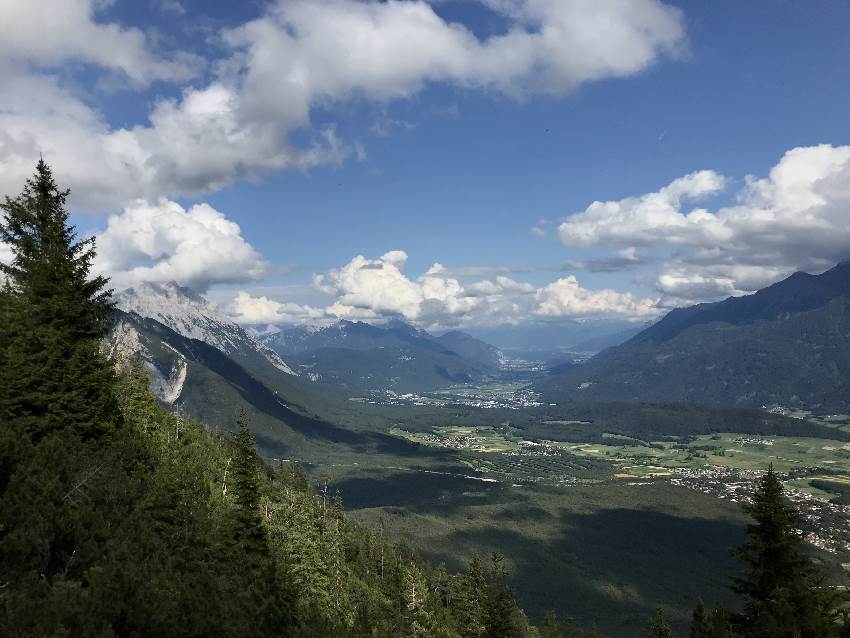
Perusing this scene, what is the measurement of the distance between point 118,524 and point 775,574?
34.5 m

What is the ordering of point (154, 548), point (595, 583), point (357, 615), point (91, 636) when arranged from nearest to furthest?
point (91, 636) → point (154, 548) → point (357, 615) → point (595, 583)

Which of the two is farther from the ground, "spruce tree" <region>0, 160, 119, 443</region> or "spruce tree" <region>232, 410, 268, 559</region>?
"spruce tree" <region>0, 160, 119, 443</region>

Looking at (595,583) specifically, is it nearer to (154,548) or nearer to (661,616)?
(661,616)

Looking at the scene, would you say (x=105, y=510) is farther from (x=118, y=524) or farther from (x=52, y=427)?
(x=52, y=427)

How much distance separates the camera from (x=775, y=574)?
29781mm

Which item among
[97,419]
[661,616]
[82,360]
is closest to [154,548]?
[97,419]

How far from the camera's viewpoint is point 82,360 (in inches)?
1399

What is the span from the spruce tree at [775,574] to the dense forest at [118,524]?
9 cm

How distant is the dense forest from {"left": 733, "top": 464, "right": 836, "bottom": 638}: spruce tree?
9cm

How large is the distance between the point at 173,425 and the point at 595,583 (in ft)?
593

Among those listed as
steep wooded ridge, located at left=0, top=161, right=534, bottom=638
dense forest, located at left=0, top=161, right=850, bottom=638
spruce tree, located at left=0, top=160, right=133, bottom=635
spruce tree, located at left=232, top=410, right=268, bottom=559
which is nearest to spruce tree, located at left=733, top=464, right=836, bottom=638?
dense forest, located at left=0, top=161, right=850, bottom=638

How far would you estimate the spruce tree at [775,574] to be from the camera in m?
25.1

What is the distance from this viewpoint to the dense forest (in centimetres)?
1775

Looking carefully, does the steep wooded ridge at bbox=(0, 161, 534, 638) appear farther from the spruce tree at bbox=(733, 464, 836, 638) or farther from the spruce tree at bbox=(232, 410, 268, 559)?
the spruce tree at bbox=(733, 464, 836, 638)
